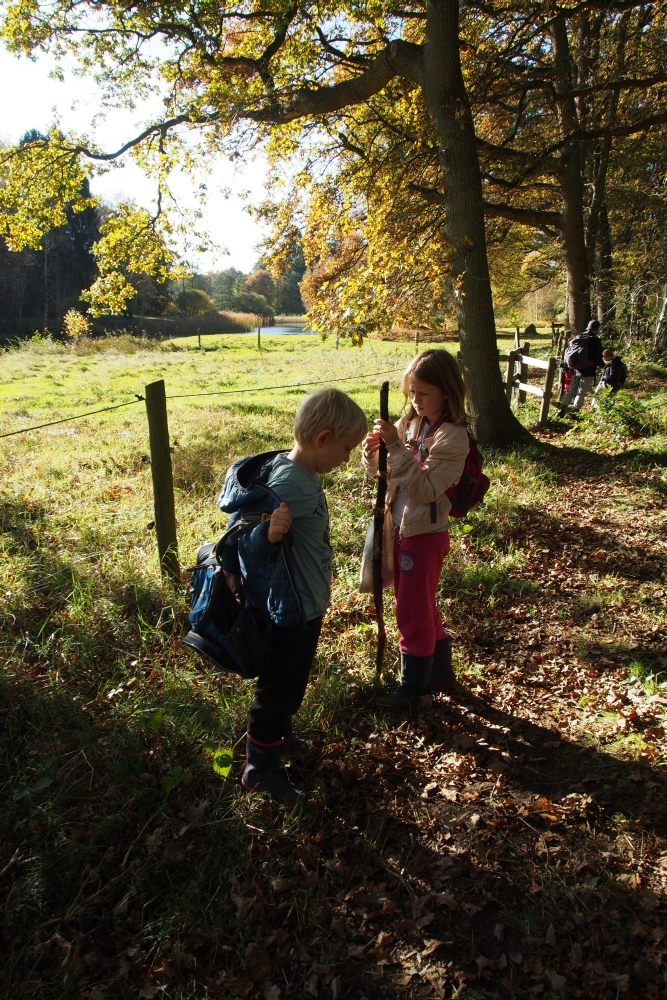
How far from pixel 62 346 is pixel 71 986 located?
26.3 metres

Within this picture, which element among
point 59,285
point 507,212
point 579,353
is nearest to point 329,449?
point 507,212

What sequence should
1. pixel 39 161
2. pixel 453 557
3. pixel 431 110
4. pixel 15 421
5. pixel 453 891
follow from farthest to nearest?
1. pixel 15 421
2. pixel 39 161
3. pixel 431 110
4. pixel 453 557
5. pixel 453 891

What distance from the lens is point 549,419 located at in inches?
408

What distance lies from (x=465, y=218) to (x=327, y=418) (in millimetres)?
6529

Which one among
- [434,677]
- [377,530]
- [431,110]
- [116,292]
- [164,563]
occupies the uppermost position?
[431,110]

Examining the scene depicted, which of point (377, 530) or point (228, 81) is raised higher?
point (228, 81)

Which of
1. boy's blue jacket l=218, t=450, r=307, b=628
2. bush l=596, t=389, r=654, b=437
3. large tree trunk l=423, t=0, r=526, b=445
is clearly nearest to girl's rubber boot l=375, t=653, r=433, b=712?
boy's blue jacket l=218, t=450, r=307, b=628

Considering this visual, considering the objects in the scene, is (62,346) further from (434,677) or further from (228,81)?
(434,677)

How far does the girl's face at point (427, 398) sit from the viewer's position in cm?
300

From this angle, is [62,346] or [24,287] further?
[24,287]

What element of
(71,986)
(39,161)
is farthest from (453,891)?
(39,161)

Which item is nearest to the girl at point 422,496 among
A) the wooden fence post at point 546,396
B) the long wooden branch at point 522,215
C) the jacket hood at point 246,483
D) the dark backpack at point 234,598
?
the jacket hood at point 246,483

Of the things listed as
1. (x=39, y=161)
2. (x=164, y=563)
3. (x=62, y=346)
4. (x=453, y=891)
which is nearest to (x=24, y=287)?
(x=62, y=346)

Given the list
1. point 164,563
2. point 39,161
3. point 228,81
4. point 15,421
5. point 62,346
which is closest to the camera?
point 164,563
